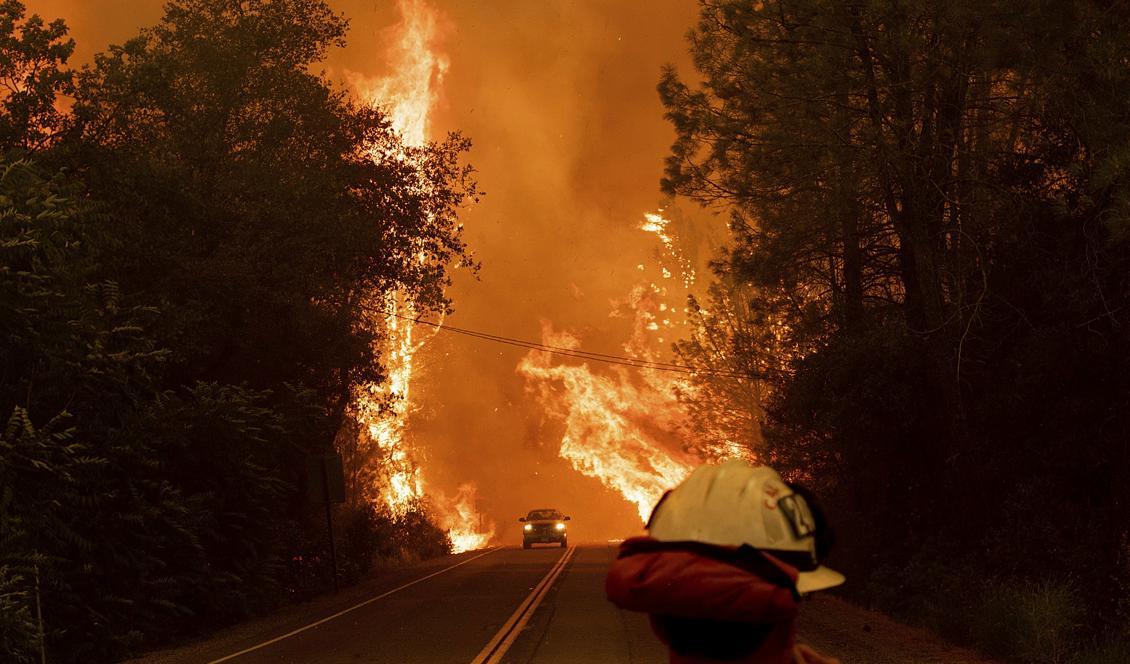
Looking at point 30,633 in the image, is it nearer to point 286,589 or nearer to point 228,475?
point 228,475

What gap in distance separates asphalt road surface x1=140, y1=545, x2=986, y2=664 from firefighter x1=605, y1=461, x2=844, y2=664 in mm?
11102

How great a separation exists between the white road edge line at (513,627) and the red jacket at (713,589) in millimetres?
11399

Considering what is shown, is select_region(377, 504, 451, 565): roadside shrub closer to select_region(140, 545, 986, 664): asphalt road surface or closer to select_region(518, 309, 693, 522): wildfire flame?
select_region(140, 545, 986, 664): asphalt road surface

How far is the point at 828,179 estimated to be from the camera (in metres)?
17.1

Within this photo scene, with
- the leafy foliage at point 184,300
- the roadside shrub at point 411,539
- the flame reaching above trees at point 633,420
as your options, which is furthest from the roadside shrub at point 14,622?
the flame reaching above trees at point 633,420

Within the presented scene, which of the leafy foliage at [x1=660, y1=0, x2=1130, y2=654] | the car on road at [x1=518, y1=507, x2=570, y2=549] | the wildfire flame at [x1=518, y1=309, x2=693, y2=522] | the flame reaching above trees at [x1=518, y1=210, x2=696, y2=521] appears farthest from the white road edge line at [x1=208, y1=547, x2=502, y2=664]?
the wildfire flame at [x1=518, y1=309, x2=693, y2=522]

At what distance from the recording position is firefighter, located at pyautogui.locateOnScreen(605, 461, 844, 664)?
219cm

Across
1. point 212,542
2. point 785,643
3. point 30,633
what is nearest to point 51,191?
point 30,633

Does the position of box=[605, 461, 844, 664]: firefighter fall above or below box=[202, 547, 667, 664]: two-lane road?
above

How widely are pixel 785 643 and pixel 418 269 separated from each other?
28093 mm

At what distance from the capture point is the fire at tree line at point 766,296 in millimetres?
14070

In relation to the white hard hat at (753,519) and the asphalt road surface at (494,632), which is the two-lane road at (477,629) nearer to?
the asphalt road surface at (494,632)

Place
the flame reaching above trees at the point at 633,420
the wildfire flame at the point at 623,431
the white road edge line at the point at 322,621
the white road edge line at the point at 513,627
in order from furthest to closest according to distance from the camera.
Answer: the wildfire flame at the point at 623,431, the flame reaching above trees at the point at 633,420, the white road edge line at the point at 322,621, the white road edge line at the point at 513,627

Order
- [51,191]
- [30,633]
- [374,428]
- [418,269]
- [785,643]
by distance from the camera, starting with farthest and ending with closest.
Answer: [374,428] → [418,269] → [51,191] → [30,633] → [785,643]
